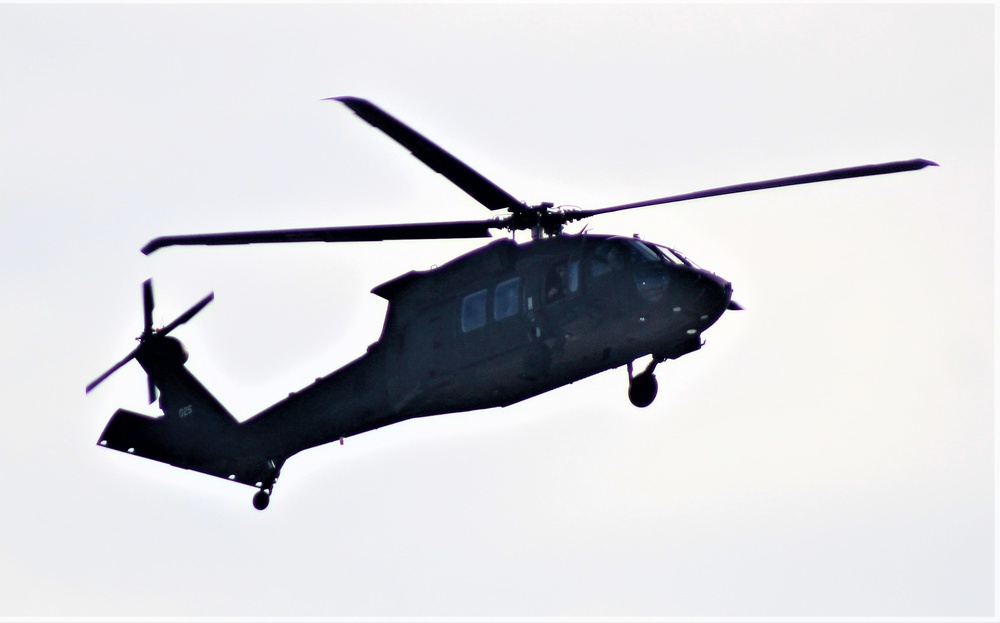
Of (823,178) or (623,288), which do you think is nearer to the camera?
(823,178)

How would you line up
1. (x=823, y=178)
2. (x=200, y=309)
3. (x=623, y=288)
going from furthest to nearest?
(x=200, y=309)
(x=623, y=288)
(x=823, y=178)

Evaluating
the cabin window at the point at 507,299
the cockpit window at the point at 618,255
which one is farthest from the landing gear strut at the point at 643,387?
the cabin window at the point at 507,299

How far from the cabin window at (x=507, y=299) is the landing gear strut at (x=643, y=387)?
223 cm

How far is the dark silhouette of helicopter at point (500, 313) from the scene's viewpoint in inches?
906

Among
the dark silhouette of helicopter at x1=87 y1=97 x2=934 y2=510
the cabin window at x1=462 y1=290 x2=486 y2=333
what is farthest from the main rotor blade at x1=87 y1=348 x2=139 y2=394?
the cabin window at x1=462 y1=290 x2=486 y2=333

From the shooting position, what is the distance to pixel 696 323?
2320 centimetres

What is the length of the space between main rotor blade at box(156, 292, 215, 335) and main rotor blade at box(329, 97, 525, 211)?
669cm

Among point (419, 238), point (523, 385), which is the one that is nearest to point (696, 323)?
point (523, 385)

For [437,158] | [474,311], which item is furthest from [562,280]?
[437,158]

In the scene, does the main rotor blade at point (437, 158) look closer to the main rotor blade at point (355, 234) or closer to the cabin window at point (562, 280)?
the main rotor blade at point (355, 234)

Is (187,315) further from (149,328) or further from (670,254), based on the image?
(670,254)

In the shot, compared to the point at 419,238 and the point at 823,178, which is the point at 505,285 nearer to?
the point at 419,238

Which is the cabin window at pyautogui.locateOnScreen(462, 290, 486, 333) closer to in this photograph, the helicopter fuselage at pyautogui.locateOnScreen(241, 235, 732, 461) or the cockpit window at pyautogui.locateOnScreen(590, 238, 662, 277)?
the helicopter fuselage at pyautogui.locateOnScreen(241, 235, 732, 461)

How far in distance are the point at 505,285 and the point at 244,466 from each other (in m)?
7.07
